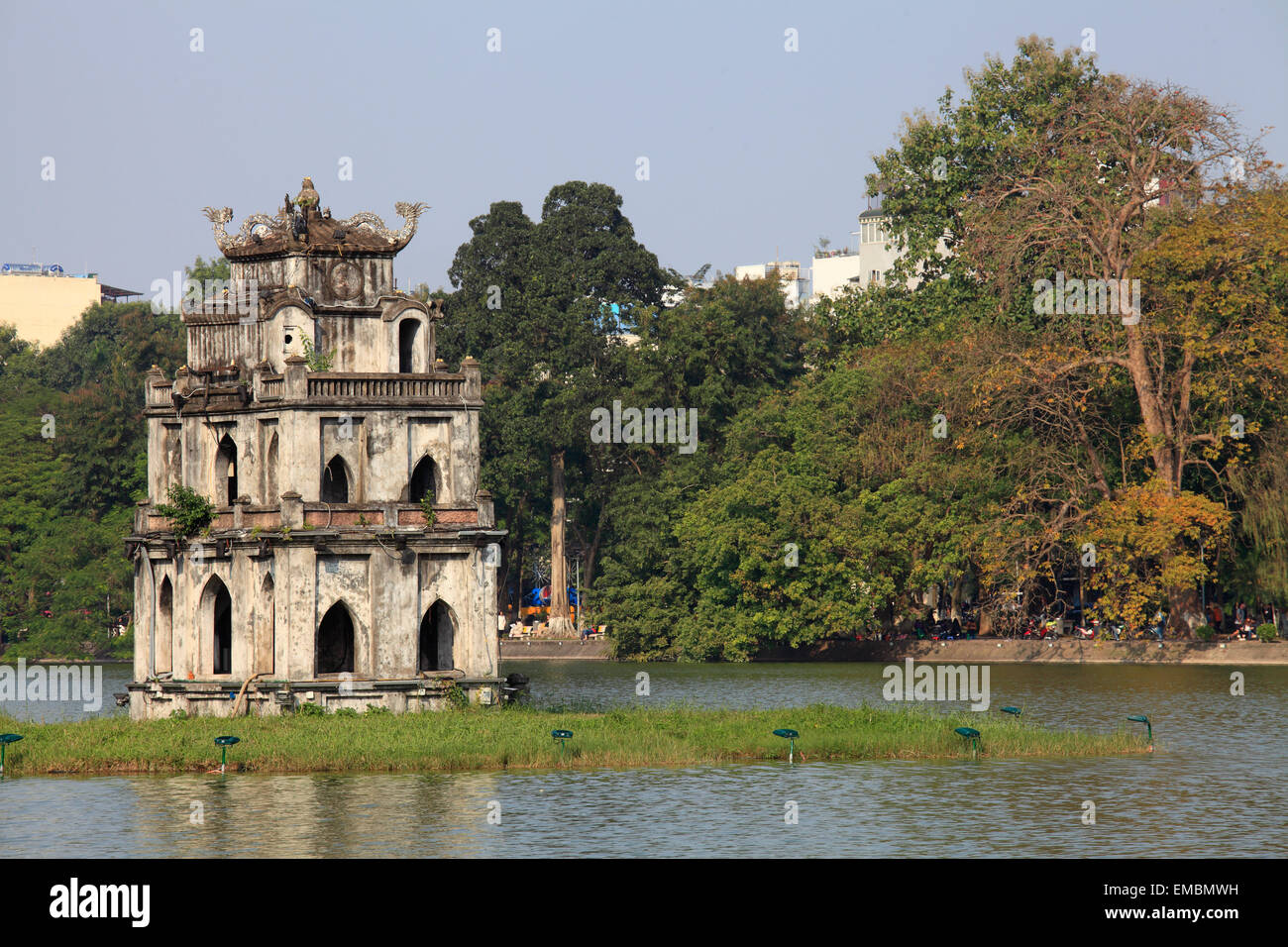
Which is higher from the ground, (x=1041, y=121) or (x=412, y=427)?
(x=1041, y=121)

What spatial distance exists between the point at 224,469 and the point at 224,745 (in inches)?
501

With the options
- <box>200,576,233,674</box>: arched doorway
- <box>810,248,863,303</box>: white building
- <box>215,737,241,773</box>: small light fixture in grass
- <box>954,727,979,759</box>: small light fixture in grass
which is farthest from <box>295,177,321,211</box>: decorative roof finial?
<box>810,248,863,303</box>: white building

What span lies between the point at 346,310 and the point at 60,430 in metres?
54.9

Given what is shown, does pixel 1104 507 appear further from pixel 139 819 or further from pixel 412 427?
pixel 139 819

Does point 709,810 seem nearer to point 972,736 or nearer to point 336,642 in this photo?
point 972,736

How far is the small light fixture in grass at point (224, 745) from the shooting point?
39.4 metres

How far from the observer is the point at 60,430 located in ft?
331

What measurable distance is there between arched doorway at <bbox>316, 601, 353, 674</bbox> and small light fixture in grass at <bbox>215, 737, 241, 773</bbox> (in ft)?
31.5

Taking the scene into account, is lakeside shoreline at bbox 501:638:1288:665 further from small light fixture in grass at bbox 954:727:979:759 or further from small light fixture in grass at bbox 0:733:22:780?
small light fixture in grass at bbox 0:733:22:780

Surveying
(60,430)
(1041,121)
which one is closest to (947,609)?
(1041,121)

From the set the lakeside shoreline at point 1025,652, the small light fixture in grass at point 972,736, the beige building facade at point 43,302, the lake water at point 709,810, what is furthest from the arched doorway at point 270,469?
the beige building facade at point 43,302

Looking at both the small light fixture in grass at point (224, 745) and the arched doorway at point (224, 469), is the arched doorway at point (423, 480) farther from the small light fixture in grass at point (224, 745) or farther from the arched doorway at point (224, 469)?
the small light fixture in grass at point (224, 745)

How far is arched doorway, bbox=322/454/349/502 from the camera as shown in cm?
5150
